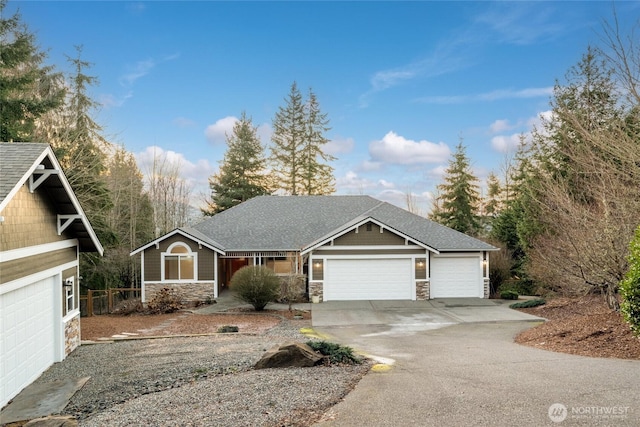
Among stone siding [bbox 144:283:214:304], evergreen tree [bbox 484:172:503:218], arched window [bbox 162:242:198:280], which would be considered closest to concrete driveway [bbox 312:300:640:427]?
stone siding [bbox 144:283:214:304]

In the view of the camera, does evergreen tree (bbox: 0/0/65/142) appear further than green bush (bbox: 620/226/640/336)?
Yes

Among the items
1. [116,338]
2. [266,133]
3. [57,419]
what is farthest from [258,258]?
[266,133]

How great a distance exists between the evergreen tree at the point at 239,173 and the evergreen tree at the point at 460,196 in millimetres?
16352

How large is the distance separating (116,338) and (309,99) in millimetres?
33290

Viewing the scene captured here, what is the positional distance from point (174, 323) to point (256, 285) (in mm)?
3348

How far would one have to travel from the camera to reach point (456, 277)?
19.5 metres

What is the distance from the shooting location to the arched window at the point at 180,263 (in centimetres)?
1967

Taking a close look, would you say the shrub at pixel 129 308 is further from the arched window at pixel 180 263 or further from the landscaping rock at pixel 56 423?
the landscaping rock at pixel 56 423

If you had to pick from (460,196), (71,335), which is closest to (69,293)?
(71,335)

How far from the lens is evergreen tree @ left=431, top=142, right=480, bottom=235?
3366 cm

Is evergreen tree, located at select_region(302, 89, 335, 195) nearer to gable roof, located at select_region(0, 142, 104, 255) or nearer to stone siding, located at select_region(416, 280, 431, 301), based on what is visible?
stone siding, located at select_region(416, 280, 431, 301)

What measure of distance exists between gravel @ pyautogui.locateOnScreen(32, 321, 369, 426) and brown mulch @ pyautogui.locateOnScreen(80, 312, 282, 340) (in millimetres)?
2925

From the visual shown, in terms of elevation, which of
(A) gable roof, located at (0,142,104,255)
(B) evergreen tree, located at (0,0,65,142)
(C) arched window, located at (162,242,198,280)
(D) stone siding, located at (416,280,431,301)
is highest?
(B) evergreen tree, located at (0,0,65,142)

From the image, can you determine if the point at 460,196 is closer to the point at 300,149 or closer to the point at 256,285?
the point at 300,149
